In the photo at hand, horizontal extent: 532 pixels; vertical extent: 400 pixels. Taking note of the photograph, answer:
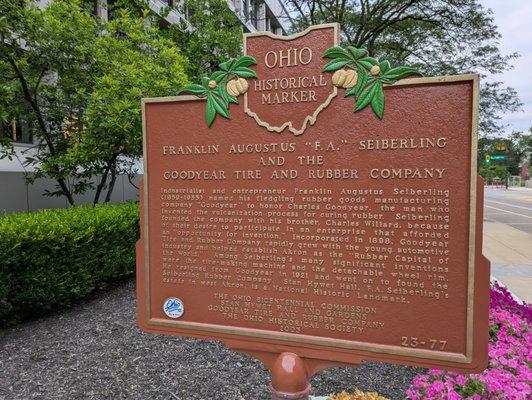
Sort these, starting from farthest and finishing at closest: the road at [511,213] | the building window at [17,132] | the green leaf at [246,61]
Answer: the road at [511,213] < the building window at [17,132] < the green leaf at [246,61]

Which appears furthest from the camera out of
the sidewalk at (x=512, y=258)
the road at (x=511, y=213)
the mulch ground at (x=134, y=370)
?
the road at (x=511, y=213)

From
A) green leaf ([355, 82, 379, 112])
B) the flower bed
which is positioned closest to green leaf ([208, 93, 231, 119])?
green leaf ([355, 82, 379, 112])

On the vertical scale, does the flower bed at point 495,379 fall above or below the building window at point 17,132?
below

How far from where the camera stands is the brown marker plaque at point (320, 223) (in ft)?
6.95

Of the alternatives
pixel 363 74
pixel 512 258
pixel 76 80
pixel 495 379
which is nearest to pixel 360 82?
pixel 363 74

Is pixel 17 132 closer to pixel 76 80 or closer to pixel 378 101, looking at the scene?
pixel 76 80

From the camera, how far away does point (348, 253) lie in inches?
89.3

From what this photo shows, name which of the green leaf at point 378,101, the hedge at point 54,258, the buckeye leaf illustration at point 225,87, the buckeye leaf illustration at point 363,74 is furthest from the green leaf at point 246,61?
the hedge at point 54,258

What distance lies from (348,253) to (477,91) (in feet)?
3.22

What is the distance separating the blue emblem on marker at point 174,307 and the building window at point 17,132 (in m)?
7.39

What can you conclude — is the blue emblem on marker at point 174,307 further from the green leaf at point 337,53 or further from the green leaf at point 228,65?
the green leaf at point 337,53

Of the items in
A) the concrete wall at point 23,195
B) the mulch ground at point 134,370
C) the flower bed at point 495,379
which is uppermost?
the concrete wall at point 23,195

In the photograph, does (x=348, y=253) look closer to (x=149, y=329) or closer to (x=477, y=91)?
(x=477, y=91)

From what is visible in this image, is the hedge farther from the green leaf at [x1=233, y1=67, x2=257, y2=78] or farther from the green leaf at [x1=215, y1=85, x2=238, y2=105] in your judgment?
the green leaf at [x1=233, y1=67, x2=257, y2=78]
